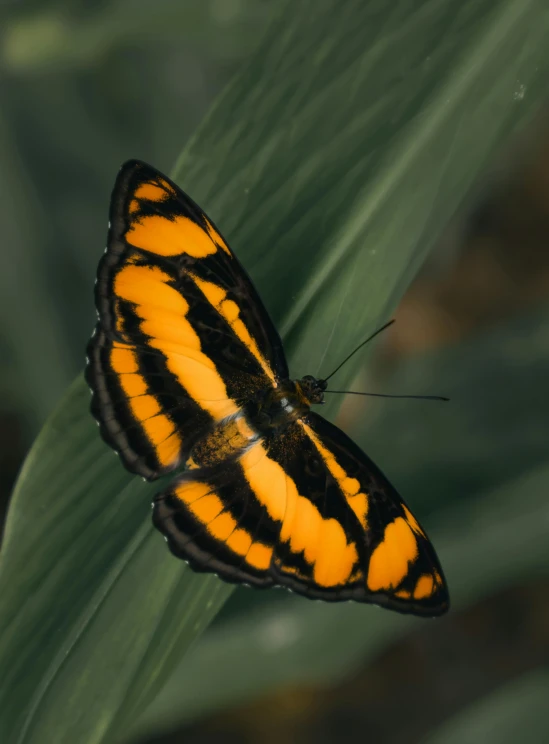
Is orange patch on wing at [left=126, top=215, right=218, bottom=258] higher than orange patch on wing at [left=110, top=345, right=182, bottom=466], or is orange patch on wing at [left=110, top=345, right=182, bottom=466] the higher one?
orange patch on wing at [left=126, top=215, right=218, bottom=258]

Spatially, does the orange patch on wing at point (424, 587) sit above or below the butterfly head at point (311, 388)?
below

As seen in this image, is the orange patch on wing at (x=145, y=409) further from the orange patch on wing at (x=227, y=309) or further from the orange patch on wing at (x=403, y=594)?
the orange patch on wing at (x=403, y=594)

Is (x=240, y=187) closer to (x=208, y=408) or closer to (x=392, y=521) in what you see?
(x=208, y=408)

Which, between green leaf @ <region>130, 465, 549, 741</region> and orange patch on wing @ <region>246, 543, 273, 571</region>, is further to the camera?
green leaf @ <region>130, 465, 549, 741</region>

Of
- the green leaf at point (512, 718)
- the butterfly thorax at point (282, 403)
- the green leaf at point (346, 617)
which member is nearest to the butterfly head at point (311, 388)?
the butterfly thorax at point (282, 403)

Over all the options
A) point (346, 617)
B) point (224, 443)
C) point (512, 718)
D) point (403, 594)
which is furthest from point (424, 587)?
point (512, 718)

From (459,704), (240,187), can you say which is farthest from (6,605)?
(459,704)

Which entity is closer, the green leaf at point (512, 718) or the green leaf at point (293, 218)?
the green leaf at point (293, 218)

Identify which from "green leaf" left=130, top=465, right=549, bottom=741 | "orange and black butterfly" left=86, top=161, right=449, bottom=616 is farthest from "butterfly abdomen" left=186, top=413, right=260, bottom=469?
"green leaf" left=130, top=465, right=549, bottom=741

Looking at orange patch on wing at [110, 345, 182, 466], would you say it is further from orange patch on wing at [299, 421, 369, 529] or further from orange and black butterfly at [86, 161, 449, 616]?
orange patch on wing at [299, 421, 369, 529]
